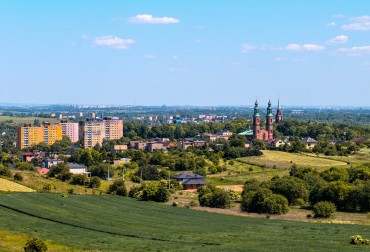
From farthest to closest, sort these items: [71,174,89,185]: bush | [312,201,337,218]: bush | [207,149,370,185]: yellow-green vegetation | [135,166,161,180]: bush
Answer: [207,149,370,185]: yellow-green vegetation < [135,166,161,180]: bush < [71,174,89,185]: bush < [312,201,337,218]: bush

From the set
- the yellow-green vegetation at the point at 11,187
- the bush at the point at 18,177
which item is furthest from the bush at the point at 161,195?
the bush at the point at 18,177

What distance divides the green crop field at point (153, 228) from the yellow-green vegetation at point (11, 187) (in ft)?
23.6

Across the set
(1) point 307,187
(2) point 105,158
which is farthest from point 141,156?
(1) point 307,187

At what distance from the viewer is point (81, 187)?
81.2 meters

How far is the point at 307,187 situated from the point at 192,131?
121264 millimetres

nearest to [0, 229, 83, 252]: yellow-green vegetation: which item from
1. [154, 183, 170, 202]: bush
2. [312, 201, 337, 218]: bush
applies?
[312, 201, 337, 218]: bush

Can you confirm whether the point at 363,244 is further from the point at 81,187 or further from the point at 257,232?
the point at 81,187

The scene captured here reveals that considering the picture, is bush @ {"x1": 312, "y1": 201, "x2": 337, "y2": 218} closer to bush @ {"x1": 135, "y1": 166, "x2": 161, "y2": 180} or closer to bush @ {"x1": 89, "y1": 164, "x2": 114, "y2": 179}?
bush @ {"x1": 135, "y1": 166, "x2": 161, "y2": 180}

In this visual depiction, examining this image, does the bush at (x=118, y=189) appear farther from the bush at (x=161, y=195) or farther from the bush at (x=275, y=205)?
the bush at (x=275, y=205)

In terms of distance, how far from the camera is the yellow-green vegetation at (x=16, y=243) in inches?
1473

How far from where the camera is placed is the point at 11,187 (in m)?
72.4

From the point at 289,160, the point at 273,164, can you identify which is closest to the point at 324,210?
the point at 273,164

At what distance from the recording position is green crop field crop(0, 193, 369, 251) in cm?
3994

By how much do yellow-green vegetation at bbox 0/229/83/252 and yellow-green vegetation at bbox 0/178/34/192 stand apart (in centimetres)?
2926
